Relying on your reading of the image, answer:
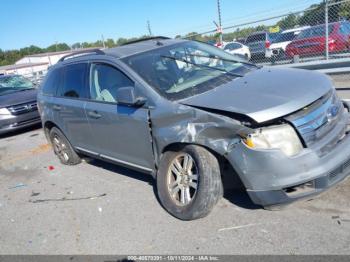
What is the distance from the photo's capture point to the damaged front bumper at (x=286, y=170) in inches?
120

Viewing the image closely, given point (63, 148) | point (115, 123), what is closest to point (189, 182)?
point (115, 123)

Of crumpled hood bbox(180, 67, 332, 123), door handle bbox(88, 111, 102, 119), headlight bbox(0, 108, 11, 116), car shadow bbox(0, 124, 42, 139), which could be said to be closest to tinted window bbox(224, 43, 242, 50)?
car shadow bbox(0, 124, 42, 139)

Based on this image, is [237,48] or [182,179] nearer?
[182,179]

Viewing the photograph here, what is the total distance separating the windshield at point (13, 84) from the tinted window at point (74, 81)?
564 cm

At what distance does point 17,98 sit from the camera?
963 centimetres

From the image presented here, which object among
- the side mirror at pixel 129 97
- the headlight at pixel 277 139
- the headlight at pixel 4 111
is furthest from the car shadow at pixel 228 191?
the headlight at pixel 4 111

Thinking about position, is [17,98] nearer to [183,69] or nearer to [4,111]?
[4,111]

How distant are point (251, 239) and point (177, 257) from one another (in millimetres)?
680

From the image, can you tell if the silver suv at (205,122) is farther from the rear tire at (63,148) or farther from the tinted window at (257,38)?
the tinted window at (257,38)

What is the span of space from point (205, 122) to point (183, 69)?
3.83 feet

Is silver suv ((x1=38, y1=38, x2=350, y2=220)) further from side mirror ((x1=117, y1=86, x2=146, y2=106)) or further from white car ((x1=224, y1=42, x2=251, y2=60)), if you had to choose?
white car ((x1=224, y1=42, x2=251, y2=60))

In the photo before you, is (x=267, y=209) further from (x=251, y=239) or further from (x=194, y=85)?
(x=194, y=85)

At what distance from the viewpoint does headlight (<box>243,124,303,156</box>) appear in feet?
10.1

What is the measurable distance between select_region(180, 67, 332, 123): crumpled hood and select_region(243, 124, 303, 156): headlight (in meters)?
0.12
